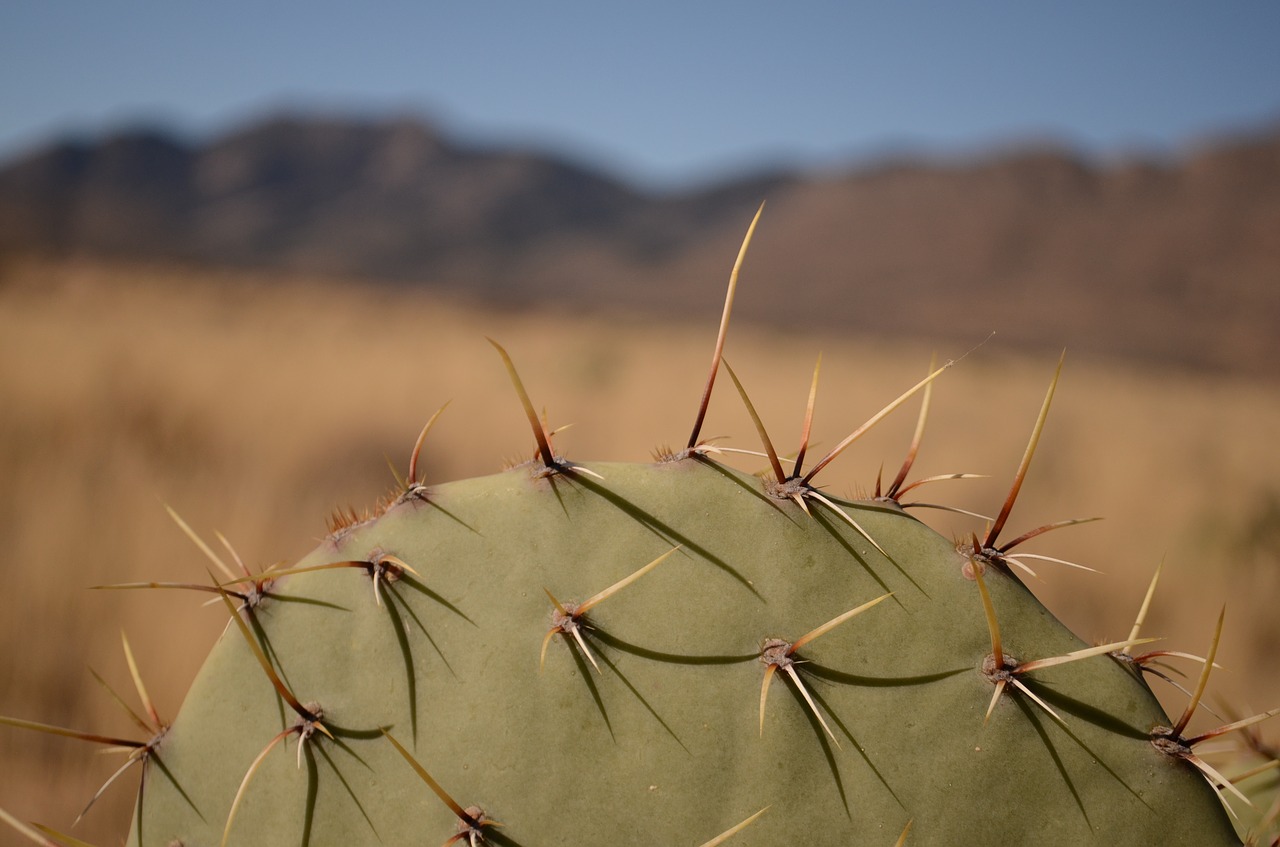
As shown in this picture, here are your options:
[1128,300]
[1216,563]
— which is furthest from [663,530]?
[1128,300]

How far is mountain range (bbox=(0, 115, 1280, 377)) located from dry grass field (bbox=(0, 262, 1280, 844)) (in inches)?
468

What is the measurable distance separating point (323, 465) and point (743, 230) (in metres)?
77.7

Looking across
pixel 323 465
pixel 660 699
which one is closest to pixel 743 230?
pixel 323 465

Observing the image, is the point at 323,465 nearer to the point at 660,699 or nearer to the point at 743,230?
the point at 660,699

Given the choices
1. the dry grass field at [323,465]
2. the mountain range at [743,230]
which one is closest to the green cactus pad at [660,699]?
the dry grass field at [323,465]

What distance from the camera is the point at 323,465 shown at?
4406 mm

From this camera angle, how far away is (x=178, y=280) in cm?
Answer: 1803

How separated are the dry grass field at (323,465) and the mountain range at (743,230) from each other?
11.9 metres

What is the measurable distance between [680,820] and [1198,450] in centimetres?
697

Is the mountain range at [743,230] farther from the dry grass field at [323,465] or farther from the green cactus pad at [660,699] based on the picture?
the green cactus pad at [660,699]

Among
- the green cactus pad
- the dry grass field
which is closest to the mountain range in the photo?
the dry grass field

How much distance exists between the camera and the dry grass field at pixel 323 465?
260cm

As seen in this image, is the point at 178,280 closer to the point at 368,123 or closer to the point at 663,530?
the point at 663,530

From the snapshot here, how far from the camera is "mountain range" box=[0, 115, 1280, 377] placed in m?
48.6
